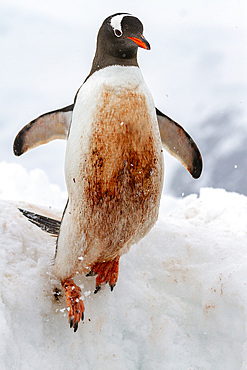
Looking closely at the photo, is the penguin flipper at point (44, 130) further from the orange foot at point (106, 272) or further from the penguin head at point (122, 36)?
the orange foot at point (106, 272)

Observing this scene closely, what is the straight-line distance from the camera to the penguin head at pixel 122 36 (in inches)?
65.4

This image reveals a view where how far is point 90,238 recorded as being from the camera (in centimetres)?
177

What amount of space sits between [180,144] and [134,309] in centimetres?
81

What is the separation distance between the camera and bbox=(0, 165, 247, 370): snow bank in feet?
5.86

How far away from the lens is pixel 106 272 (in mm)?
2025

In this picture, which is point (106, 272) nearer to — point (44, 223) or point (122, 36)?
point (44, 223)

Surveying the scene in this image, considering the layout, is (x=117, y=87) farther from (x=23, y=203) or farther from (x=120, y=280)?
(x=23, y=203)

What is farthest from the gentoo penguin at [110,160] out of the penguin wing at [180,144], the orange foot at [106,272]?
the penguin wing at [180,144]

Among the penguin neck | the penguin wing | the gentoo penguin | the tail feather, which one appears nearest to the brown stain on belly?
the gentoo penguin

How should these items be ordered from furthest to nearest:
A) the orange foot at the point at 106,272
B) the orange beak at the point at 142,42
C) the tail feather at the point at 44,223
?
1. the tail feather at the point at 44,223
2. the orange foot at the point at 106,272
3. the orange beak at the point at 142,42

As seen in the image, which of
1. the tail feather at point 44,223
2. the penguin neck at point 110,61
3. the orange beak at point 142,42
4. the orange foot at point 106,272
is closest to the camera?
the orange beak at point 142,42

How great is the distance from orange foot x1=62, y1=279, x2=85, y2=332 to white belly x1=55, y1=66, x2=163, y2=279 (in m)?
0.15

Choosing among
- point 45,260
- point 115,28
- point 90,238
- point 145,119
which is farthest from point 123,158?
point 45,260

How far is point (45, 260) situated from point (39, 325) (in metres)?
0.36
